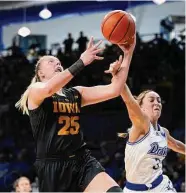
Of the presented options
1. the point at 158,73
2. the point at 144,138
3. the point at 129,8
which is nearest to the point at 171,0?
the point at 129,8

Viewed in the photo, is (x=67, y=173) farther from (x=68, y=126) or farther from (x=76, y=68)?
(x=76, y=68)

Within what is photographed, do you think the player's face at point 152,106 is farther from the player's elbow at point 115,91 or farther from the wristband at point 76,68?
the wristband at point 76,68

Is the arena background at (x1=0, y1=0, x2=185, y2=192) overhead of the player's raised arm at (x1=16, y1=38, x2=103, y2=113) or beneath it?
beneath

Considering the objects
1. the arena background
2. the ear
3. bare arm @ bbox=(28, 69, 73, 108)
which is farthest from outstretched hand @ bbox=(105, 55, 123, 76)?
the arena background

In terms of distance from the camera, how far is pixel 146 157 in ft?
11.8

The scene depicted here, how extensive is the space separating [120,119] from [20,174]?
205 cm

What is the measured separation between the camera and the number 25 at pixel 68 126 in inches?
123

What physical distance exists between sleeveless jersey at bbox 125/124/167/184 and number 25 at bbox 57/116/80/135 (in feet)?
2.07

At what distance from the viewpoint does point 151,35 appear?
9.08m

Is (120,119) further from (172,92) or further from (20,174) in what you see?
(20,174)

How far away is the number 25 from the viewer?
3133mm

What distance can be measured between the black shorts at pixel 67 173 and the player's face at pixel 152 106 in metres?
0.81

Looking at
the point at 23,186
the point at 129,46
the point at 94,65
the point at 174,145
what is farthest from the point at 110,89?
the point at 94,65

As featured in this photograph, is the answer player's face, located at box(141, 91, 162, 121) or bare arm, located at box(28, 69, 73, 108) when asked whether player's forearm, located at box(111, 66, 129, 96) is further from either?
player's face, located at box(141, 91, 162, 121)
